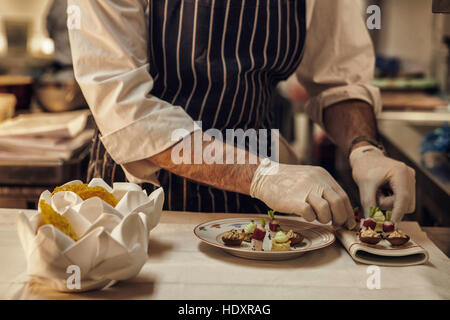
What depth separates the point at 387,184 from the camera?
1.47 meters

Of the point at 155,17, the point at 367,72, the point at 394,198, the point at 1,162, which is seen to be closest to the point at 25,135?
the point at 1,162

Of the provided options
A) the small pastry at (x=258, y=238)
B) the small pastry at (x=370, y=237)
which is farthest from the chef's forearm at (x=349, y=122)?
the small pastry at (x=258, y=238)

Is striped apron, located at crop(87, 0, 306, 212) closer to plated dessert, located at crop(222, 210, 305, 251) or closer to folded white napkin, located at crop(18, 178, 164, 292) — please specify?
plated dessert, located at crop(222, 210, 305, 251)

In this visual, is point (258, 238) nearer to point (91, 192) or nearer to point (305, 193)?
point (305, 193)

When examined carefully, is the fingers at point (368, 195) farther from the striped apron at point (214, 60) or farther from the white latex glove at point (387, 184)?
the striped apron at point (214, 60)

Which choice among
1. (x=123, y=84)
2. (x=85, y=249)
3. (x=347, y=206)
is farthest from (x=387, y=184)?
(x=85, y=249)

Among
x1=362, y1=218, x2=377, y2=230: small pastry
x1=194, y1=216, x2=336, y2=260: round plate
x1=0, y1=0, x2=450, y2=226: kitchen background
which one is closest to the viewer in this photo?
x1=194, y1=216, x2=336, y2=260: round plate

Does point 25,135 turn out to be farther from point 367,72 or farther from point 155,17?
point 367,72

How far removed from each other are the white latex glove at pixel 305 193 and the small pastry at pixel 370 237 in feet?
0.24

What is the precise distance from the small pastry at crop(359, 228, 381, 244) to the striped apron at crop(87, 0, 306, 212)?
55 centimetres

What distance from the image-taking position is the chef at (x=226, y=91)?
1.38 metres

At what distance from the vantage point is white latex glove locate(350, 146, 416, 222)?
138 cm

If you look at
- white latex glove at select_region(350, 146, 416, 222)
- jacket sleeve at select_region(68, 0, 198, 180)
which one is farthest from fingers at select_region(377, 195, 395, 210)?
jacket sleeve at select_region(68, 0, 198, 180)

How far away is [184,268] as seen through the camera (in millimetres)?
1062
